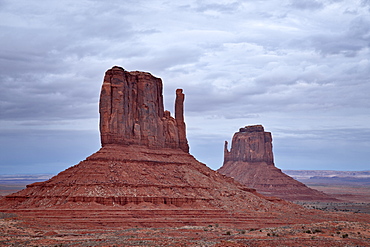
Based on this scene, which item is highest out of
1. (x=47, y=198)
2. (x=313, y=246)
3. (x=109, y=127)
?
(x=109, y=127)

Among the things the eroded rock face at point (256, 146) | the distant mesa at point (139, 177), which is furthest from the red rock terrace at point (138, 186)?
the eroded rock face at point (256, 146)

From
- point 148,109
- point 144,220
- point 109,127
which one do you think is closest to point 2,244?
point 144,220

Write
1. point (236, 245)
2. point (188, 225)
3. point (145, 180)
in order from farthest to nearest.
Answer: point (145, 180), point (188, 225), point (236, 245)

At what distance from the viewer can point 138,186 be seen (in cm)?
8481

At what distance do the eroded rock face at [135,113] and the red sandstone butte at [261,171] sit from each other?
72.5 m

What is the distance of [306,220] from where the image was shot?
84.4 m

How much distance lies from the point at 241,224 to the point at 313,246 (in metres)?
25.0

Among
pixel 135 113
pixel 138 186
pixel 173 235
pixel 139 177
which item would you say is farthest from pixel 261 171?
pixel 173 235

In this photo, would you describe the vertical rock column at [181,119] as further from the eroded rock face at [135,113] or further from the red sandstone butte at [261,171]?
the red sandstone butte at [261,171]

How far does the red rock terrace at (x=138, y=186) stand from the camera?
253 feet

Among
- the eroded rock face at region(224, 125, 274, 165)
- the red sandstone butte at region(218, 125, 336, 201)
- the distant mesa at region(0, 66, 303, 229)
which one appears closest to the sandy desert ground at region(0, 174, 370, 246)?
the distant mesa at region(0, 66, 303, 229)

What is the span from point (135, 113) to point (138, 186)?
1641 cm

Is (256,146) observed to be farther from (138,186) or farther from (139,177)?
(138,186)

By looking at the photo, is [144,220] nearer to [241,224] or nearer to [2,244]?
[241,224]
